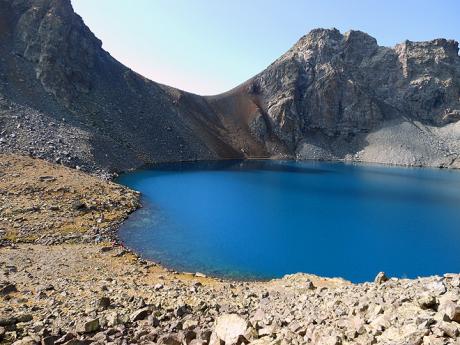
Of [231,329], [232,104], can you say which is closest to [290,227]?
[231,329]

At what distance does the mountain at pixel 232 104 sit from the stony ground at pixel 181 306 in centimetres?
3229

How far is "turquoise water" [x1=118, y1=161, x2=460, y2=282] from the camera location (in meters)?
27.4

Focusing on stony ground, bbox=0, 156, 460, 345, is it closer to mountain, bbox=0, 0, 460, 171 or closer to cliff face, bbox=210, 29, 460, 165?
mountain, bbox=0, 0, 460, 171

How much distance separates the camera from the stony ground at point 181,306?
8.65 metres

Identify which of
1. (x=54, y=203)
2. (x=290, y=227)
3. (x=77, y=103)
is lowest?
(x=290, y=227)

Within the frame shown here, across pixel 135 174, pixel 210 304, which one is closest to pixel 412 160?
pixel 135 174

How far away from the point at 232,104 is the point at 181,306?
113624mm

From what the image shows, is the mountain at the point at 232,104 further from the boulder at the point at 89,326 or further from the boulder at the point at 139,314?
the boulder at the point at 89,326

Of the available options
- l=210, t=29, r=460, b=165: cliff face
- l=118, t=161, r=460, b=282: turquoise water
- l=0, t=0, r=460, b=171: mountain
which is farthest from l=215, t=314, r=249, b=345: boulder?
l=210, t=29, r=460, b=165: cliff face

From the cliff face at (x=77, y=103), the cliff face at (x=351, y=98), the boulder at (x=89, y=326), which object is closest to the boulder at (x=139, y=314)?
the boulder at (x=89, y=326)

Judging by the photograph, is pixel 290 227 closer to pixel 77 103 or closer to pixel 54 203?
pixel 54 203

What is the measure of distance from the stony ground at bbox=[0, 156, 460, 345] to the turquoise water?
442 cm

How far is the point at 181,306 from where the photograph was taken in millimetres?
13352

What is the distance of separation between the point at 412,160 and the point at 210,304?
113 metres
